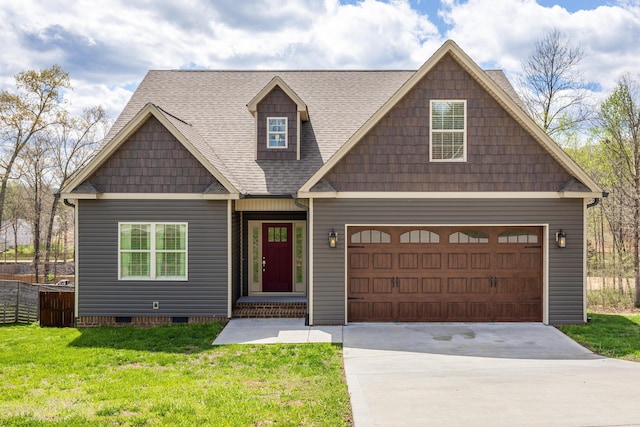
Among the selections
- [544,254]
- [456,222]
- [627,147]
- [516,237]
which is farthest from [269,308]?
[627,147]

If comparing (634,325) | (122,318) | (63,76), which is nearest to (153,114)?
(122,318)

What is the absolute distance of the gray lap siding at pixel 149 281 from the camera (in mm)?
11758

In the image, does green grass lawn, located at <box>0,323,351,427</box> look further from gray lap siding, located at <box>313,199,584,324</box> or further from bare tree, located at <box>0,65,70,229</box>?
bare tree, located at <box>0,65,70,229</box>

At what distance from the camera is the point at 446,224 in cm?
1138

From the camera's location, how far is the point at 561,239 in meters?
11.2

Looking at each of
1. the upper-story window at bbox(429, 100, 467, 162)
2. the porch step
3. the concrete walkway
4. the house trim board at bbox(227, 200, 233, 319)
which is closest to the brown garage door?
the concrete walkway

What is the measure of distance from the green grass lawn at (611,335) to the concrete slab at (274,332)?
5.08 metres

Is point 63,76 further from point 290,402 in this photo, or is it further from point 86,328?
point 290,402

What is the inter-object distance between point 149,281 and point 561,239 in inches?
391

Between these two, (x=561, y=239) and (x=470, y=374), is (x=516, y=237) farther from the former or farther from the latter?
(x=470, y=374)

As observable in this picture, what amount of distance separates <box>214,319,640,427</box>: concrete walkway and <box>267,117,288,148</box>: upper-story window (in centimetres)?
491

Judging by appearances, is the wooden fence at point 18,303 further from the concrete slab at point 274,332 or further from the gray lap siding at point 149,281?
the concrete slab at point 274,332

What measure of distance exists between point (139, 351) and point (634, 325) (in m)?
11.2

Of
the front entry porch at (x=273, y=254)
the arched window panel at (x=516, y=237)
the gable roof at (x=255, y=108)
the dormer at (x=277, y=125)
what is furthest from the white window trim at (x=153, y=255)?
the arched window panel at (x=516, y=237)
